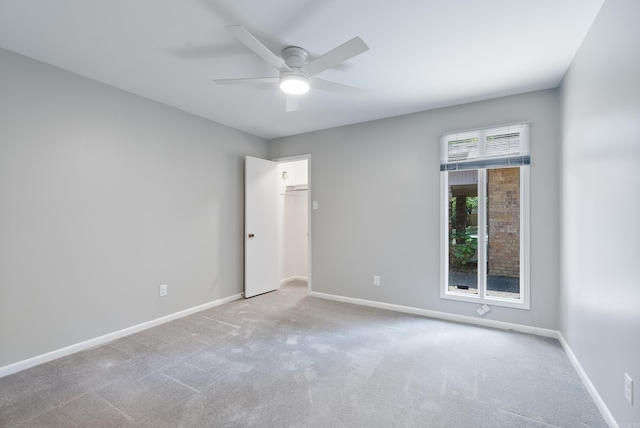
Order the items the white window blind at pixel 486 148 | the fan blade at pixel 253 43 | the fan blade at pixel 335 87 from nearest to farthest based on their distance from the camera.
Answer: the fan blade at pixel 253 43 < the fan blade at pixel 335 87 < the white window blind at pixel 486 148

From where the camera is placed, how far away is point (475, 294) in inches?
129

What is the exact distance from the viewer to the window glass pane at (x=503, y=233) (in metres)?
3.11

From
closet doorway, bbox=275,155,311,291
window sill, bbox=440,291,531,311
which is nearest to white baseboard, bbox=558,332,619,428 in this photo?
window sill, bbox=440,291,531,311

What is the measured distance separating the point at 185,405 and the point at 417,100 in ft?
11.3

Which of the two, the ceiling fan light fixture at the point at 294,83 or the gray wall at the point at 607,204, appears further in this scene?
the ceiling fan light fixture at the point at 294,83

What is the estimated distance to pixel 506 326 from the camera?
3.06 metres

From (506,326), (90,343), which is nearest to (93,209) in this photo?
(90,343)

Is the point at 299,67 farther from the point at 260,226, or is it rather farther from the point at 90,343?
the point at 90,343

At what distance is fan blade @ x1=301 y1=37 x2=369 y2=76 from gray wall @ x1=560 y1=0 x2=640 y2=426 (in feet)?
4.37

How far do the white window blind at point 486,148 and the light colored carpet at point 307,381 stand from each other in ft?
5.93

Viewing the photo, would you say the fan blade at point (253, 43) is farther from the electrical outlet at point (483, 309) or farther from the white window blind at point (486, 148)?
the electrical outlet at point (483, 309)

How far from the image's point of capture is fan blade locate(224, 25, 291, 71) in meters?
1.60

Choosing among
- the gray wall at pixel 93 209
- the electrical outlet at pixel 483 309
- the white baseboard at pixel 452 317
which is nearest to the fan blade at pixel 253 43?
the gray wall at pixel 93 209

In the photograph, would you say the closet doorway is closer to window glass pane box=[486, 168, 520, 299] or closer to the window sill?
the window sill
